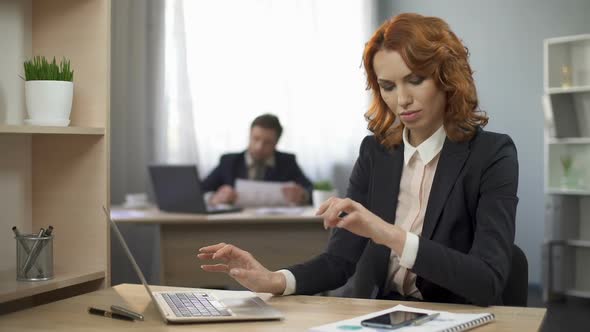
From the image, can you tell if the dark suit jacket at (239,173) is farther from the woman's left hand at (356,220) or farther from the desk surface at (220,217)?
the woman's left hand at (356,220)

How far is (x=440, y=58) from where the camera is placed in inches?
75.3

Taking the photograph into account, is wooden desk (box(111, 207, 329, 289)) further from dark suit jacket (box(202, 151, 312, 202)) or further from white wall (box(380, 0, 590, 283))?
white wall (box(380, 0, 590, 283))

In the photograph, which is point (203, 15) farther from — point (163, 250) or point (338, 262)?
point (338, 262)

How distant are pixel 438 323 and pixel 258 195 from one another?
11.3 feet

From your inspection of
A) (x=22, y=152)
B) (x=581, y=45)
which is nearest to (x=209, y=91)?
(x=581, y=45)

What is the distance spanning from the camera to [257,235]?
4.29 m

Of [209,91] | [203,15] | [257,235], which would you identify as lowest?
[257,235]

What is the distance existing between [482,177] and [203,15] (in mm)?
4500

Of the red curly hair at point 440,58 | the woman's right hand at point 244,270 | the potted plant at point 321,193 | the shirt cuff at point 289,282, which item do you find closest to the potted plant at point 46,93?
the woman's right hand at point 244,270

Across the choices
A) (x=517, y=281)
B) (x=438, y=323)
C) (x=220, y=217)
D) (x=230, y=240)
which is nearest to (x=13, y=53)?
(x=438, y=323)

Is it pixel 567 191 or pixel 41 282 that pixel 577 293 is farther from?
pixel 41 282

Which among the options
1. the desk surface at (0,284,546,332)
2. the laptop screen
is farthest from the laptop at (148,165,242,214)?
the desk surface at (0,284,546,332)

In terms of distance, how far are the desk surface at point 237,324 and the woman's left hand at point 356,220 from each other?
0.16 metres

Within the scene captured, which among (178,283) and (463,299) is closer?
(463,299)
